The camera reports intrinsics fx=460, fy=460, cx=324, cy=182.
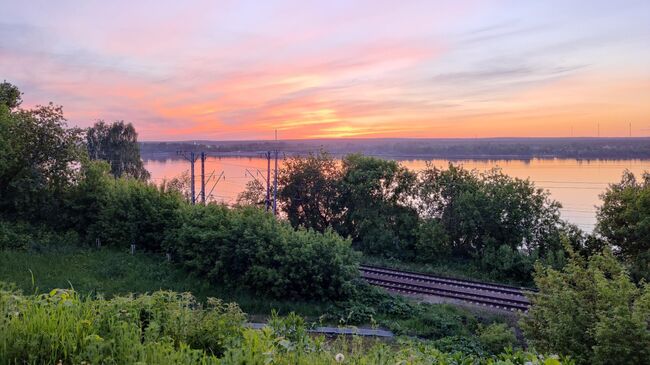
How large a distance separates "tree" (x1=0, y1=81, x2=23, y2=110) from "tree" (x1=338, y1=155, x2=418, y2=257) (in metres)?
19.1

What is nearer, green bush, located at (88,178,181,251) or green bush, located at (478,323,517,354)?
green bush, located at (478,323,517,354)

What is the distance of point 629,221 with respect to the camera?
2208 centimetres

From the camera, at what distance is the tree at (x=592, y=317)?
8.52 meters

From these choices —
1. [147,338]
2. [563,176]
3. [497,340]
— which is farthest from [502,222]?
[563,176]

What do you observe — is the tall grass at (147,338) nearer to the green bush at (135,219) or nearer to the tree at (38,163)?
the green bush at (135,219)

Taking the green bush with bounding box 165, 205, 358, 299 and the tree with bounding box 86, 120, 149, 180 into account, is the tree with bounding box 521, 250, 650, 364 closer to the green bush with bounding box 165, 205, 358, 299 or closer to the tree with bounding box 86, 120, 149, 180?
the green bush with bounding box 165, 205, 358, 299

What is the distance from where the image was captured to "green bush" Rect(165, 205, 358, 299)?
16328 mm

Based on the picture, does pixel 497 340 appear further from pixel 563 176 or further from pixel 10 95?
pixel 563 176

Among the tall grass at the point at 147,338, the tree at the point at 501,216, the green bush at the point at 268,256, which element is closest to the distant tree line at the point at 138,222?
the green bush at the point at 268,256

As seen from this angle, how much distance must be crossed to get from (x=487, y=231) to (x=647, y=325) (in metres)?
16.9

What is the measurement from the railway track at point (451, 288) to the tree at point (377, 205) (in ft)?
18.7

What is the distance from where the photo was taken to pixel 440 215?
91.8 ft

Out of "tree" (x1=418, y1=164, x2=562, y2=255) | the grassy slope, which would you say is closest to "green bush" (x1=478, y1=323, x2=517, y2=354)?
the grassy slope

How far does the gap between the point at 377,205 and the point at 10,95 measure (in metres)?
21.3
